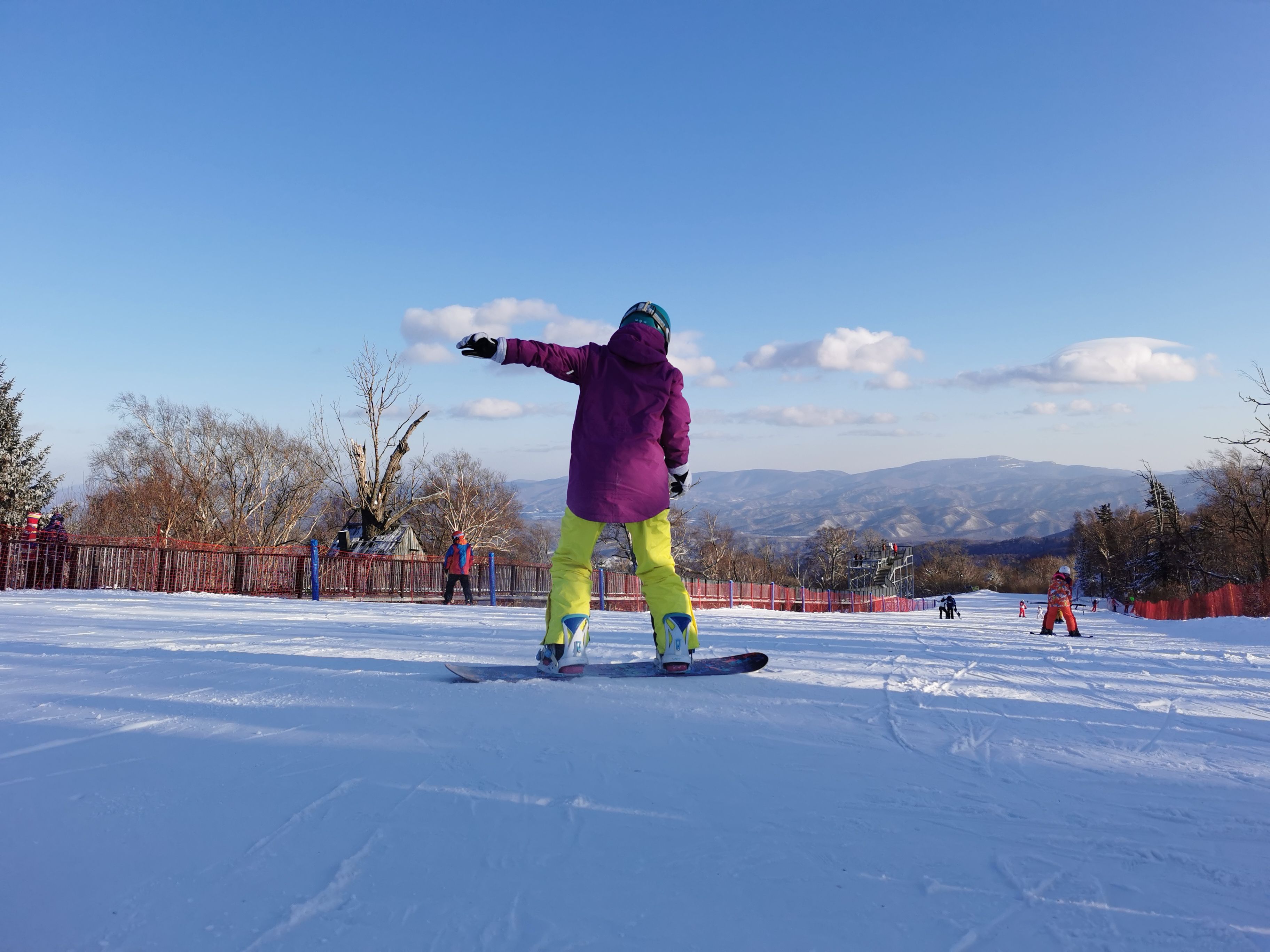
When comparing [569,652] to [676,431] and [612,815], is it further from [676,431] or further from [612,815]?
[612,815]

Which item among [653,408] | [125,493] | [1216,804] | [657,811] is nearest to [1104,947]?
[657,811]

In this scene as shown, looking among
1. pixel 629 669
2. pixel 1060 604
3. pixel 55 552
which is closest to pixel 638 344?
pixel 629 669

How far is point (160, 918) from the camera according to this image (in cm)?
107

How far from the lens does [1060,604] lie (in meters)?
11.5

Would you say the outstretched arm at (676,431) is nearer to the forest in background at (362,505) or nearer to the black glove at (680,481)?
the black glove at (680,481)

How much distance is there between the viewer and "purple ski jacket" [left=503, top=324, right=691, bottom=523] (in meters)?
3.54

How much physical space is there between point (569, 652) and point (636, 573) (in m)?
0.58

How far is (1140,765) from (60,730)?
3.18m

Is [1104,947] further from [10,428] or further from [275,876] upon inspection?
[10,428]

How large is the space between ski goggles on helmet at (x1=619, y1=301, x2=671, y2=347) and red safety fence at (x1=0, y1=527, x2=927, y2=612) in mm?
8831

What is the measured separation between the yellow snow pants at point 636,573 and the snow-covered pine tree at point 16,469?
1228 inches

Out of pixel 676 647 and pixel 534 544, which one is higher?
pixel 676 647

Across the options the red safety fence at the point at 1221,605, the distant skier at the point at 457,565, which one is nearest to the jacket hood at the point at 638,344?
the distant skier at the point at 457,565

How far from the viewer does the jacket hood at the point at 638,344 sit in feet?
12.1
